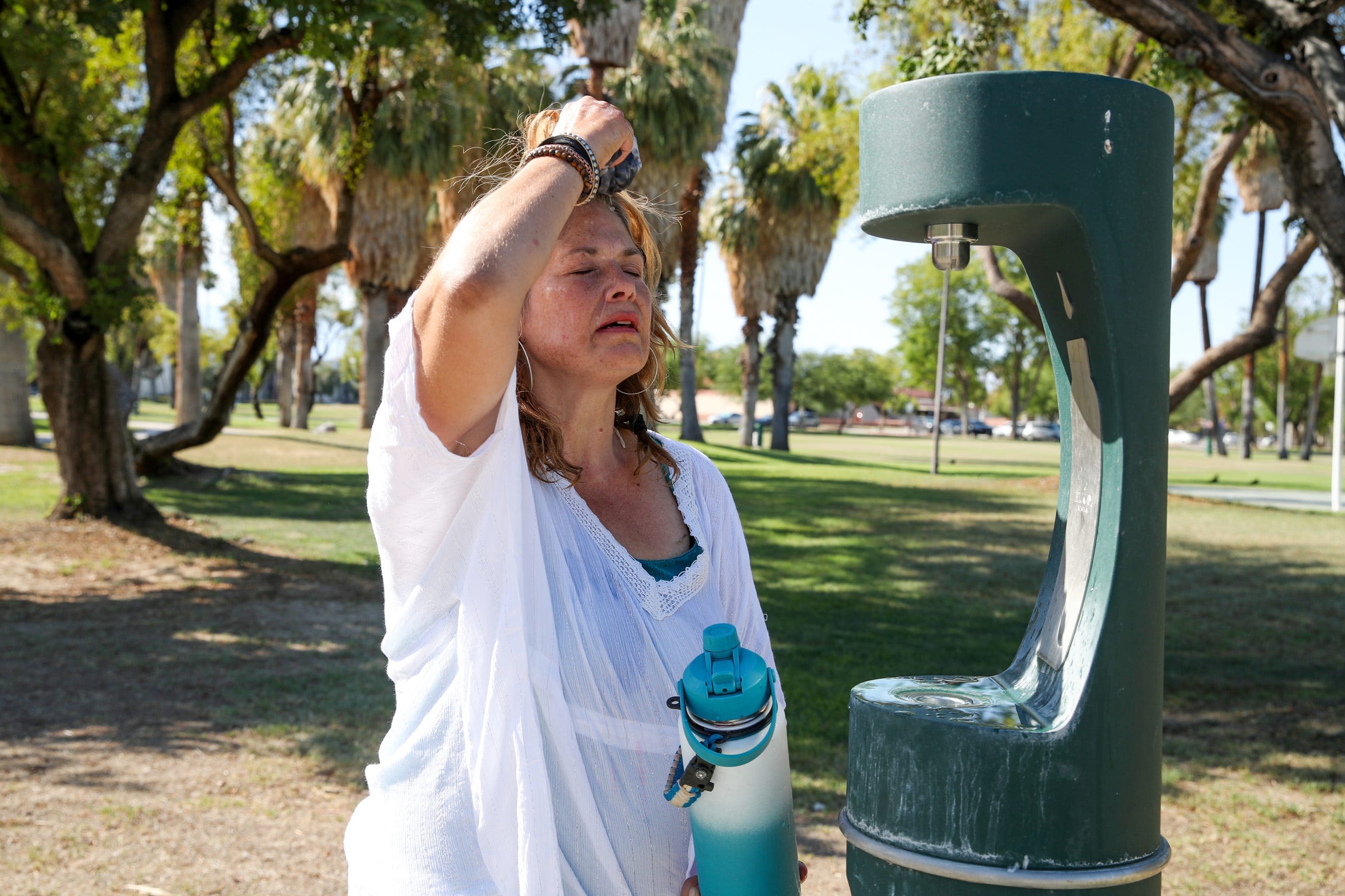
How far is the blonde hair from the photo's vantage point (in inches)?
75.4

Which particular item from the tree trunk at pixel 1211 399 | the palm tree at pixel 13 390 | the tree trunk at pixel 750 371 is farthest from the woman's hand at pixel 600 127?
the tree trunk at pixel 1211 399

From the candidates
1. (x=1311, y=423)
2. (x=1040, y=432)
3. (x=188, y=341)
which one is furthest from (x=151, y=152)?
(x=1040, y=432)

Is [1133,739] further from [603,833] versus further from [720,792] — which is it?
[603,833]

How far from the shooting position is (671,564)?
1.94 m

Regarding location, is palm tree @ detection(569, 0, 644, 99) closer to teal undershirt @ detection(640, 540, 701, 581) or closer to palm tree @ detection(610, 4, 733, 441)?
palm tree @ detection(610, 4, 733, 441)

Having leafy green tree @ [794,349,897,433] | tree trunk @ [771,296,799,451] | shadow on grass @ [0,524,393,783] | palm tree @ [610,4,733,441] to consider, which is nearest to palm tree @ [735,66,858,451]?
tree trunk @ [771,296,799,451]

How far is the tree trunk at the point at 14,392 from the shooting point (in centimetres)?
2186

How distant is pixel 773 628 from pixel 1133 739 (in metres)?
7.06

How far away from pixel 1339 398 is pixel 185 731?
17.3 meters

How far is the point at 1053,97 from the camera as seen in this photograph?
1403 millimetres

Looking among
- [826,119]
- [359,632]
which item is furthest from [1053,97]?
[826,119]

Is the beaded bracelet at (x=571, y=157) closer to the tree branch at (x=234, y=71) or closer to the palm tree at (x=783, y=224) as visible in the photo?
the tree branch at (x=234, y=71)

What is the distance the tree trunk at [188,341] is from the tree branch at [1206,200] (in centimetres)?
1844

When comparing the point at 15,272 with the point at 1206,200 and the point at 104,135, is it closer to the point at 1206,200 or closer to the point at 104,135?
the point at 104,135
